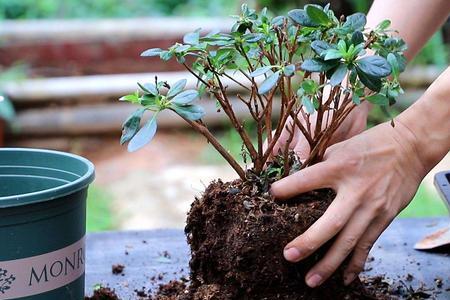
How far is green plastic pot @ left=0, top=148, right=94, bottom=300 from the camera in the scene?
109 centimetres

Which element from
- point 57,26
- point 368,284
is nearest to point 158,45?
point 57,26

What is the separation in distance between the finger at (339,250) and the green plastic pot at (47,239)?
35 cm

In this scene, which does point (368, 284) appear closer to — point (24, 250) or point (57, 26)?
point (24, 250)

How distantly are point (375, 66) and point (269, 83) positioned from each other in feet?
0.49

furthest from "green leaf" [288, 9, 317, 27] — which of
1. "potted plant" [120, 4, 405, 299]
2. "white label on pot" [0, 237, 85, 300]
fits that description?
"white label on pot" [0, 237, 85, 300]

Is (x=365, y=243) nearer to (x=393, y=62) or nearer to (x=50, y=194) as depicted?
(x=393, y=62)

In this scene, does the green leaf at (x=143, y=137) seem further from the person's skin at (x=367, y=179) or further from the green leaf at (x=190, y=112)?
the person's skin at (x=367, y=179)

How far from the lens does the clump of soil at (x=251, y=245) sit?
1207 millimetres

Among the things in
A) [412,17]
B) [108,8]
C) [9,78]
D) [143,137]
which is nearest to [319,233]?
[143,137]

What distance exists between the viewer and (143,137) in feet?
3.68

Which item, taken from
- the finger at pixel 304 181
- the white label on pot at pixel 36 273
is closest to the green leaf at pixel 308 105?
the finger at pixel 304 181

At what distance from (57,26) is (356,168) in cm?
308

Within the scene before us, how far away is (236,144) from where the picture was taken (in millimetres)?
4035

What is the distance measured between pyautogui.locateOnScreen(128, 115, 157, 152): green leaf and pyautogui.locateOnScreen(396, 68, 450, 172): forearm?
0.41m
